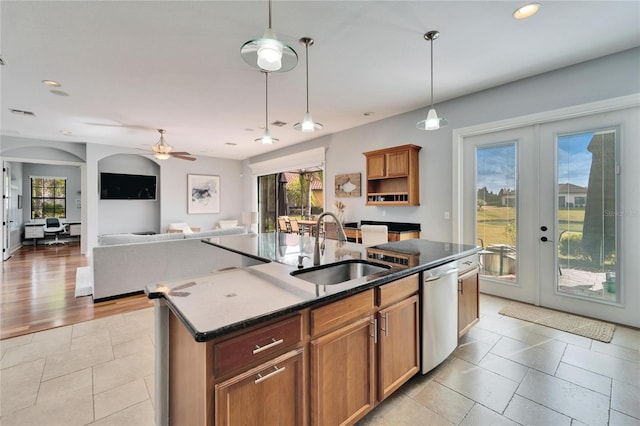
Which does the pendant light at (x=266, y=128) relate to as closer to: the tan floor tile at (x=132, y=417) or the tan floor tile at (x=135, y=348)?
the tan floor tile at (x=135, y=348)

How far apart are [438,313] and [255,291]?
139 cm

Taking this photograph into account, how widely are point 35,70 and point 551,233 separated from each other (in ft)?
20.4

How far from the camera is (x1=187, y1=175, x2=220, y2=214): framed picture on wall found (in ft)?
27.3

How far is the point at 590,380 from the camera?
2.00 meters

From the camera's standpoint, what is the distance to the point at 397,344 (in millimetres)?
1737

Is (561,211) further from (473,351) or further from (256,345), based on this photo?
(256,345)

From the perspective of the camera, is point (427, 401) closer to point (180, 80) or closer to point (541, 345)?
point (541, 345)

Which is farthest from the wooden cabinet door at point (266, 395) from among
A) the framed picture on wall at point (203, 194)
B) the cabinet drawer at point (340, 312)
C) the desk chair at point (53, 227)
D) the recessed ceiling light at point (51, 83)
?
the desk chair at point (53, 227)

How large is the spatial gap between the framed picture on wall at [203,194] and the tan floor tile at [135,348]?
6220mm

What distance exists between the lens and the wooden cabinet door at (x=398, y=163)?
14.4 ft

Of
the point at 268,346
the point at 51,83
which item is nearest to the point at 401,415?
the point at 268,346

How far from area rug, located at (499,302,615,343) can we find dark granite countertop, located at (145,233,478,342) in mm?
1607

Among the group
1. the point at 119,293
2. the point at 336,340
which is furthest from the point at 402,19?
the point at 119,293

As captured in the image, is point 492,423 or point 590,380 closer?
point 492,423
